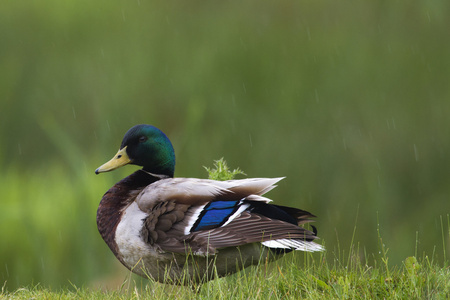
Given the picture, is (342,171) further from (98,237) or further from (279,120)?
(98,237)

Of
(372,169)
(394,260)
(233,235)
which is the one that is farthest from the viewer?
(372,169)

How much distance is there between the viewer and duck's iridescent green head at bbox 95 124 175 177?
3.97m

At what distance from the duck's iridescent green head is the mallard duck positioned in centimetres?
40

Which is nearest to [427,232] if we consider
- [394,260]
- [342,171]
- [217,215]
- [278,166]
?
[394,260]

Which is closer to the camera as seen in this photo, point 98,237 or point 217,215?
point 217,215

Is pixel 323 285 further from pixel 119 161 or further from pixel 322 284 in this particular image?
pixel 119 161

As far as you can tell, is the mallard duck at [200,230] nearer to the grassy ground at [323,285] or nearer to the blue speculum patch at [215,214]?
the blue speculum patch at [215,214]

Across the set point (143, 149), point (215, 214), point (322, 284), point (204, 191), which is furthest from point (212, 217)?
point (143, 149)

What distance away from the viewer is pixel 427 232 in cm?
509

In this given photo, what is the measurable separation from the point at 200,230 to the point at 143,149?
2.79 feet

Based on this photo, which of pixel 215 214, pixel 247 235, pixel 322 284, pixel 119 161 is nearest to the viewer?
pixel 322 284

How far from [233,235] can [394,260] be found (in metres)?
2.14

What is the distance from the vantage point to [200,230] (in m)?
3.32

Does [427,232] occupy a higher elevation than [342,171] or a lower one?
lower
